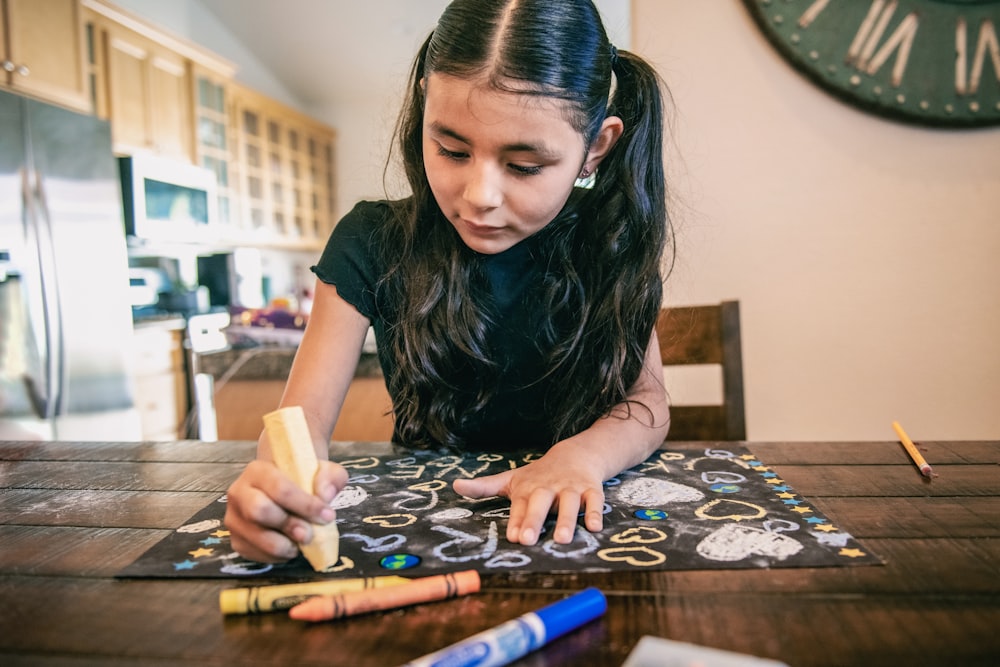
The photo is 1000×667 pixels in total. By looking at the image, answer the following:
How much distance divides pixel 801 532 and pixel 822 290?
1061 mm

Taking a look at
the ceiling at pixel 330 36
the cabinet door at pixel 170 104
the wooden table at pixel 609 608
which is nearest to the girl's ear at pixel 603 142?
the wooden table at pixel 609 608

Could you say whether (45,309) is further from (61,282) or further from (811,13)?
(811,13)

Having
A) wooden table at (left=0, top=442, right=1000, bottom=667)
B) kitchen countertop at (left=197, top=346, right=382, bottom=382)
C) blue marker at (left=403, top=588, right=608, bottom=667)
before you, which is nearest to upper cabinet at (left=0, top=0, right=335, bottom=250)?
kitchen countertop at (left=197, top=346, right=382, bottom=382)

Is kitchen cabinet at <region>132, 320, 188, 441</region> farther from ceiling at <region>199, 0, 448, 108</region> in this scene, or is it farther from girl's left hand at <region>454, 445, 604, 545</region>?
girl's left hand at <region>454, 445, 604, 545</region>

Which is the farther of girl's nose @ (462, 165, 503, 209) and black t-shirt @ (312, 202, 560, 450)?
black t-shirt @ (312, 202, 560, 450)

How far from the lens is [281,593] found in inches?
16.3

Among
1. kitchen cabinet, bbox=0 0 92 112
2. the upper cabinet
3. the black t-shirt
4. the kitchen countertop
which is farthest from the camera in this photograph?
the upper cabinet

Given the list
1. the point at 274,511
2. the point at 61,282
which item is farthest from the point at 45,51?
the point at 274,511

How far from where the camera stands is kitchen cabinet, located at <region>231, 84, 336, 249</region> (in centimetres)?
417

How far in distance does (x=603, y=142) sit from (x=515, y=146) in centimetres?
22

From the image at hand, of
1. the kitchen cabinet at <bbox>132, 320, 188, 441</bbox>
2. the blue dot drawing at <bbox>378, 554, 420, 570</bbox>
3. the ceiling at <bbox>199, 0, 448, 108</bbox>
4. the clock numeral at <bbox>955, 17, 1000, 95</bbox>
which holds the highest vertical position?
the ceiling at <bbox>199, 0, 448, 108</bbox>

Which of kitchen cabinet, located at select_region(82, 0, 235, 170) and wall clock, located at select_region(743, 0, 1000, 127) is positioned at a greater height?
kitchen cabinet, located at select_region(82, 0, 235, 170)

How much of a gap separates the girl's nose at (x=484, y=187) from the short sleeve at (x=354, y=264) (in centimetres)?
28

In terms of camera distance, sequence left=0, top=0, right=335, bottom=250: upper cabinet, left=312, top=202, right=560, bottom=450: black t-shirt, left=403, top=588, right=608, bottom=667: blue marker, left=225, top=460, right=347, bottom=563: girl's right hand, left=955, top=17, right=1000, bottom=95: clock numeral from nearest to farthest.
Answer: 1. left=403, top=588, right=608, bottom=667: blue marker
2. left=225, top=460, right=347, bottom=563: girl's right hand
3. left=312, top=202, right=560, bottom=450: black t-shirt
4. left=955, top=17, right=1000, bottom=95: clock numeral
5. left=0, top=0, right=335, bottom=250: upper cabinet
